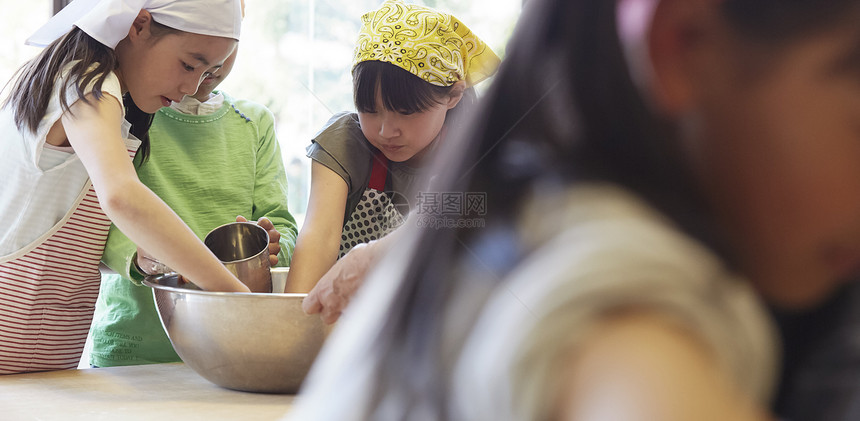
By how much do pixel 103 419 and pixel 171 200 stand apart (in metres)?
0.46

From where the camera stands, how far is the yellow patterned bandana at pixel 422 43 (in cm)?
93

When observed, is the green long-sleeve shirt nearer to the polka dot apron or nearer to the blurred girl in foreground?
the polka dot apron

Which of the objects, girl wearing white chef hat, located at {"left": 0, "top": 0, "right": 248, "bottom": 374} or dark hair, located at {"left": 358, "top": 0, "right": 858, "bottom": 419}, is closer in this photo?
dark hair, located at {"left": 358, "top": 0, "right": 858, "bottom": 419}

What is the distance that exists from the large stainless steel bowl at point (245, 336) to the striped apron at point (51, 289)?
0.76ft

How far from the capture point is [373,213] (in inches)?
41.4

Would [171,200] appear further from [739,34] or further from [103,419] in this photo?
[739,34]

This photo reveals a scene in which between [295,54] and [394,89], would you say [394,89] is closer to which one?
[394,89]

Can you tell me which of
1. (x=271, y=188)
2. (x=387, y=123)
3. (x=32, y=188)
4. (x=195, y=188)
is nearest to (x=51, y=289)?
(x=32, y=188)

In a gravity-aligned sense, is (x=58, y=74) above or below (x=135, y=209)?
above

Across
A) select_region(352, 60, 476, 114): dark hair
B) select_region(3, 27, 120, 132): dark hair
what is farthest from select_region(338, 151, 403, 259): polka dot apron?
select_region(3, 27, 120, 132): dark hair

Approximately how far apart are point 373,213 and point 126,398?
1.47 feet

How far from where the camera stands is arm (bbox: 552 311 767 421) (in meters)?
0.17

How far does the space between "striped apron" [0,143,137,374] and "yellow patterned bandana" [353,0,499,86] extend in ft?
1.12

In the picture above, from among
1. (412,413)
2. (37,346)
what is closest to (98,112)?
(37,346)
